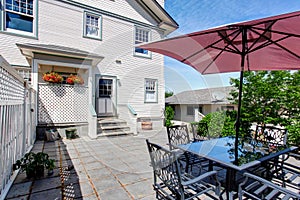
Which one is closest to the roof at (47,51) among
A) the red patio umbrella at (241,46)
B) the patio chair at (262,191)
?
the red patio umbrella at (241,46)

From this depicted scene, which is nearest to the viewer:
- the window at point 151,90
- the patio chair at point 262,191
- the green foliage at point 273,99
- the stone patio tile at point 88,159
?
the patio chair at point 262,191

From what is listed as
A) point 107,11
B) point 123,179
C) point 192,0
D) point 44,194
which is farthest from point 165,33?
point 44,194

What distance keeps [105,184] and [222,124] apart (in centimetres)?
497

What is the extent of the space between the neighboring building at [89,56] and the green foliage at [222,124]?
3.37m

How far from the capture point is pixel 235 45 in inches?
123

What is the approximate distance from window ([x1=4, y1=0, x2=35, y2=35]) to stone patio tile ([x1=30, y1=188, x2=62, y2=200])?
668 centimetres

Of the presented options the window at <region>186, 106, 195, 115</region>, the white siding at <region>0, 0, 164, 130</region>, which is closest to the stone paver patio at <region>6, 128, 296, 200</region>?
the white siding at <region>0, 0, 164, 130</region>

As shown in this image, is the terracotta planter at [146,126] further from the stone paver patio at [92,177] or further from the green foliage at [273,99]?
the green foliage at [273,99]

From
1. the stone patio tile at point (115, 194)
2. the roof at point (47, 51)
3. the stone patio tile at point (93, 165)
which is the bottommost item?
the stone patio tile at point (93, 165)

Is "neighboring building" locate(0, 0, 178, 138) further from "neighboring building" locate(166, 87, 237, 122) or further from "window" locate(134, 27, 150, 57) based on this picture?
"neighboring building" locate(166, 87, 237, 122)

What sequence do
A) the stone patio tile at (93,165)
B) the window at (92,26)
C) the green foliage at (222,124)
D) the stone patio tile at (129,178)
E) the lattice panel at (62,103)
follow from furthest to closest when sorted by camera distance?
the window at (92,26) < the lattice panel at (62,103) < the green foliage at (222,124) < the stone patio tile at (93,165) < the stone patio tile at (129,178)

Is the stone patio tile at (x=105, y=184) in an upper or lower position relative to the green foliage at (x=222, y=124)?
lower

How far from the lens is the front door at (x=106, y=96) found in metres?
8.20

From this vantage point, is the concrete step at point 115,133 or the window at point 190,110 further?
the window at point 190,110
